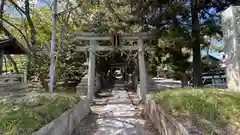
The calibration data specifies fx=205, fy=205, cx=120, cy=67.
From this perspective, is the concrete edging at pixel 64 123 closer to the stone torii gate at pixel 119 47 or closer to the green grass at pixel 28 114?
the green grass at pixel 28 114

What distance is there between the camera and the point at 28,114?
303cm

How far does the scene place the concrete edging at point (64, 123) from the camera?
3.19 meters

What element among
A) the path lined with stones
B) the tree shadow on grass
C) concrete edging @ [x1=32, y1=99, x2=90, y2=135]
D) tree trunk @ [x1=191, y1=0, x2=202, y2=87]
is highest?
tree trunk @ [x1=191, y1=0, x2=202, y2=87]

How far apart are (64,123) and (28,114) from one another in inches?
52.4

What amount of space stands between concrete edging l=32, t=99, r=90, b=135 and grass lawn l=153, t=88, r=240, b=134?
82.1 inches

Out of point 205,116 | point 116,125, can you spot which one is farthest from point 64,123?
→ point 205,116

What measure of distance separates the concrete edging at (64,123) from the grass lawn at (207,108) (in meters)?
2.08

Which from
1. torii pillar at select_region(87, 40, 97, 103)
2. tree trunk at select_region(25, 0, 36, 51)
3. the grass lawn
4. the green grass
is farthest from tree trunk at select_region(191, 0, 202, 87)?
tree trunk at select_region(25, 0, 36, 51)

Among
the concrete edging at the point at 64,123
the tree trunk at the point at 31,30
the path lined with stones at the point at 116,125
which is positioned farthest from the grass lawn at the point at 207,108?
the tree trunk at the point at 31,30

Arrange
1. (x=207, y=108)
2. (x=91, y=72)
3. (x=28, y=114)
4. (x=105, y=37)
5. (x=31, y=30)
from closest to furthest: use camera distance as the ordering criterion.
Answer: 1. (x=28, y=114)
2. (x=207, y=108)
3. (x=105, y=37)
4. (x=91, y=72)
5. (x=31, y=30)

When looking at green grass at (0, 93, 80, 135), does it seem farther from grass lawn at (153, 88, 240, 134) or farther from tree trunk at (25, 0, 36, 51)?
tree trunk at (25, 0, 36, 51)

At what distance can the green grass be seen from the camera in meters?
2.59

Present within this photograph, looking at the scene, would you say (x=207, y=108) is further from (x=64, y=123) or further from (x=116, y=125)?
(x=116, y=125)

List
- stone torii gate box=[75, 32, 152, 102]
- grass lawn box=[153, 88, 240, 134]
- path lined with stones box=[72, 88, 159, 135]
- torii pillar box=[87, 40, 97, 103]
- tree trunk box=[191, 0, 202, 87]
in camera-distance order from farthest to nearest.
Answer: torii pillar box=[87, 40, 97, 103], stone torii gate box=[75, 32, 152, 102], tree trunk box=[191, 0, 202, 87], path lined with stones box=[72, 88, 159, 135], grass lawn box=[153, 88, 240, 134]
